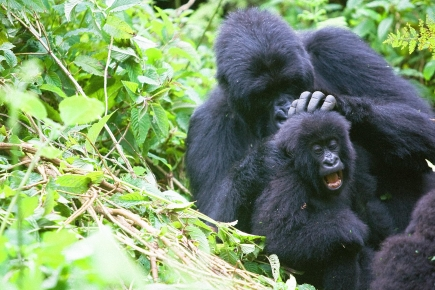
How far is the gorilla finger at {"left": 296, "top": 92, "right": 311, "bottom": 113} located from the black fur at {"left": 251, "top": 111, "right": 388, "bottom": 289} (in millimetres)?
141

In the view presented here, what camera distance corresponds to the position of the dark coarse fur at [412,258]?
252 cm

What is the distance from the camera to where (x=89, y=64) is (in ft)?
14.3

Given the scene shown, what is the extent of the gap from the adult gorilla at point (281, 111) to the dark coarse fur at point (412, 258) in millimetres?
1274

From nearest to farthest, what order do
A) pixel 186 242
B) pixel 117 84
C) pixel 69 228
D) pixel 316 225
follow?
1. pixel 69 228
2. pixel 186 242
3. pixel 316 225
4. pixel 117 84

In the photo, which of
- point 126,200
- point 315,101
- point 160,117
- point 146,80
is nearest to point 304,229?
point 315,101

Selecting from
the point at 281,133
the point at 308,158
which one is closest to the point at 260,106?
the point at 281,133

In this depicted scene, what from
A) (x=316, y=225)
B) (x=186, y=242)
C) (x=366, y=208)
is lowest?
(x=366, y=208)

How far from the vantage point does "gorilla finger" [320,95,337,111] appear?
3.90 m

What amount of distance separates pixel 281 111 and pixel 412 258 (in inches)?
66.1

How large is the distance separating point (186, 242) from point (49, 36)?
2.13 metres

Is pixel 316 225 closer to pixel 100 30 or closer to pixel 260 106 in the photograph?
pixel 260 106

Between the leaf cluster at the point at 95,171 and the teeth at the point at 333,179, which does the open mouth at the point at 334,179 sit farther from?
the leaf cluster at the point at 95,171

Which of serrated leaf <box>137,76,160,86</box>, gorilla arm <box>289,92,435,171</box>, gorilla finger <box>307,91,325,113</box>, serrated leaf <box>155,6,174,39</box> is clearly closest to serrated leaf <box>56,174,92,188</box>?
serrated leaf <box>137,76,160,86</box>

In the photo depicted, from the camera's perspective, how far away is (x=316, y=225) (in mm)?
3420
